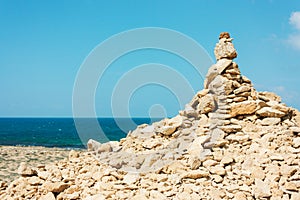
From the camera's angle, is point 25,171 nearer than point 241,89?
Yes

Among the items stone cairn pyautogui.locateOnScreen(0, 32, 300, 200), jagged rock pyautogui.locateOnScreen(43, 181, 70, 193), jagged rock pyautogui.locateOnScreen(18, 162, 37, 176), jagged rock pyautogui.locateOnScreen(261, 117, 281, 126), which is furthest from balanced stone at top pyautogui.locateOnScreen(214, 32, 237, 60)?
jagged rock pyautogui.locateOnScreen(18, 162, 37, 176)

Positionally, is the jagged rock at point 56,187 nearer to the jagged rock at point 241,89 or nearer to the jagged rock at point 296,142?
the jagged rock at point 241,89

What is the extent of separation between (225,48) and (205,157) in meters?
3.63

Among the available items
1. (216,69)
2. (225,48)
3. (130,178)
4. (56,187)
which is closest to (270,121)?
(216,69)

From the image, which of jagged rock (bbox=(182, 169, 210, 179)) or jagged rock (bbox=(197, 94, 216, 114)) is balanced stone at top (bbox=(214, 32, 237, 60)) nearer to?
jagged rock (bbox=(197, 94, 216, 114))

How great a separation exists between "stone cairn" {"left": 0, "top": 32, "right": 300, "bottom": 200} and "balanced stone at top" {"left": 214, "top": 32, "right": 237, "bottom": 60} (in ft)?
0.09

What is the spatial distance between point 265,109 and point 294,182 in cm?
250

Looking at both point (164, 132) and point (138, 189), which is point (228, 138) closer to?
point (164, 132)

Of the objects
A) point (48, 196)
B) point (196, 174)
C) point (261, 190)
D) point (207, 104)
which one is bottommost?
point (261, 190)

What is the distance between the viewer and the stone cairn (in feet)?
23.5

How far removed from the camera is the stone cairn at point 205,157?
717 centimetres

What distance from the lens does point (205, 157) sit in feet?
26.0

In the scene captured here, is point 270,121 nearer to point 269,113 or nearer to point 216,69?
point 269,113

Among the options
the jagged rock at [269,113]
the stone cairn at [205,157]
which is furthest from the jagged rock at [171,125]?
the jagged rock at [269,113]
